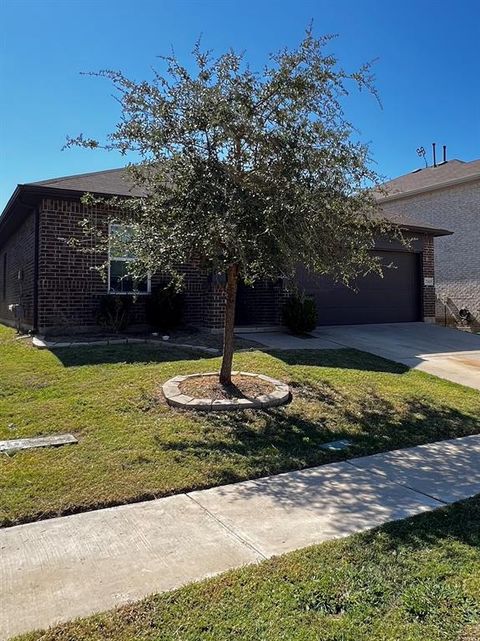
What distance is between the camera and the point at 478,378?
8.66 m

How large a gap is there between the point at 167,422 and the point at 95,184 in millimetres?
7638

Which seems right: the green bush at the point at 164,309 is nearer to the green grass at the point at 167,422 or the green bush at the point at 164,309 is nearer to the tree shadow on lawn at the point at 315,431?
the green grass at the point at 167,422

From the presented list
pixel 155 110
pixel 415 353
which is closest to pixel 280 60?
pixel 155 110

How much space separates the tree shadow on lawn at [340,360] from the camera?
8648mm

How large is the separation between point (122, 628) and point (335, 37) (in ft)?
21.0

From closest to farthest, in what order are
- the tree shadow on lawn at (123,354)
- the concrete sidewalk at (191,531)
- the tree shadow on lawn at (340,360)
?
1. the concrete sidewalk at (191,531)
2. the tree shadow on lawn at (123,354)
3. the tree shadow on lawn at (340,360)

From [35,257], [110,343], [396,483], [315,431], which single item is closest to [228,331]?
[315,431]

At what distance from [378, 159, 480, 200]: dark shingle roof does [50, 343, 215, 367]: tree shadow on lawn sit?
12277 mm

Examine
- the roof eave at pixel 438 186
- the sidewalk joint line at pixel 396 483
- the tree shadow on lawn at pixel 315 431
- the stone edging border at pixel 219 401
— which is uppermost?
the roof eave at pixel 438 186

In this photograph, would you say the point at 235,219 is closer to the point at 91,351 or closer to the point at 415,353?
the point at 91,351

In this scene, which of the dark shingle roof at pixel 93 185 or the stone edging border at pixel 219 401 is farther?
the dark shingle roof at pixel 93 185

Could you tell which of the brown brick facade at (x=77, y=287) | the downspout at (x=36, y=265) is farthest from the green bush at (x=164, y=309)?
the downspout at (x=36, y=265)

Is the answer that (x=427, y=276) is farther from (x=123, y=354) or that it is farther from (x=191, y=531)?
(x=191, y=531)

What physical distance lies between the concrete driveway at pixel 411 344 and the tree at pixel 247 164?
409 centimetres
